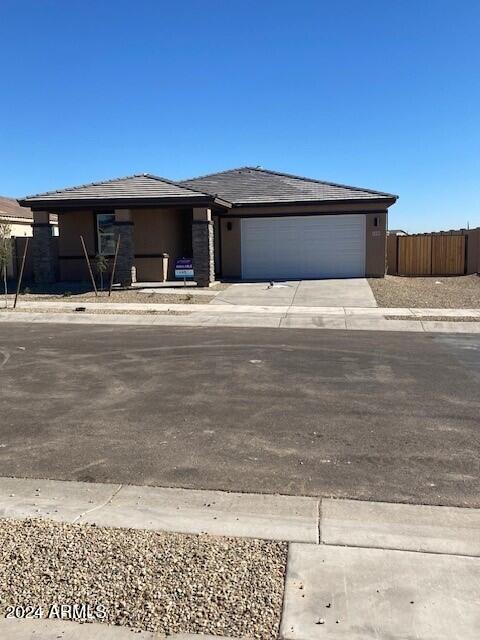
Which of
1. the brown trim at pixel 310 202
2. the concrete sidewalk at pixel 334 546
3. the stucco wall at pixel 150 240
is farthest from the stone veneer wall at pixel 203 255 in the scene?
the concrete sidewalk at pixel 334 546

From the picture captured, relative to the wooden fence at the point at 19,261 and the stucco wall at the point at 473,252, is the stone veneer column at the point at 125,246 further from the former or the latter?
the stucco wall at the point at 473,252

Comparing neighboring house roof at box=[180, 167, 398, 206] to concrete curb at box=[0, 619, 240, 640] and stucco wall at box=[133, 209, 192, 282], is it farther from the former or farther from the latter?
concrete curb at box=[0, 619, 240, 640]

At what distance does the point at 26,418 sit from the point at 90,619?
4283 millimetres

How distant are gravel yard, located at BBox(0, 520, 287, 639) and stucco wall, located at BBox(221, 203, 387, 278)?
72.1 feet

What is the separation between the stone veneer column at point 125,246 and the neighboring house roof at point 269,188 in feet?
17.1

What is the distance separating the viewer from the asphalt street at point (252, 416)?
5.52 metres

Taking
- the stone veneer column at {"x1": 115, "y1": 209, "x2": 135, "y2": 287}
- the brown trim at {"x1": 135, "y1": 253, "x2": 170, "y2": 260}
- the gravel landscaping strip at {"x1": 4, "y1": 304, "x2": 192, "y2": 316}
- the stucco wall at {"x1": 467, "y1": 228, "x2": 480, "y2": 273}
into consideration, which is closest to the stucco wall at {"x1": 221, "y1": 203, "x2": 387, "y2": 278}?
the brown trim at {"x1": 135, "y1": 253, "x2": 170, "y2": 260}

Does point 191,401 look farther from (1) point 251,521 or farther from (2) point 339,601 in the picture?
(2) point 339,601

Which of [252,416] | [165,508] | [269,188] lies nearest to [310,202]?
[269,188]

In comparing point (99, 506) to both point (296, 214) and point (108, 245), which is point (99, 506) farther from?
point (296, 214)

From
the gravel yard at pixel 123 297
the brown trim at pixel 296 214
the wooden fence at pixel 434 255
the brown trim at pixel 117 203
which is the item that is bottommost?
the gravel yard at pixel 123 297

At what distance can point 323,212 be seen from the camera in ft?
82.5

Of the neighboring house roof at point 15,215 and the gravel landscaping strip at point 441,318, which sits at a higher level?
the neighboring house roof at point 15,215

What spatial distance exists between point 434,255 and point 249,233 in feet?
30.1
